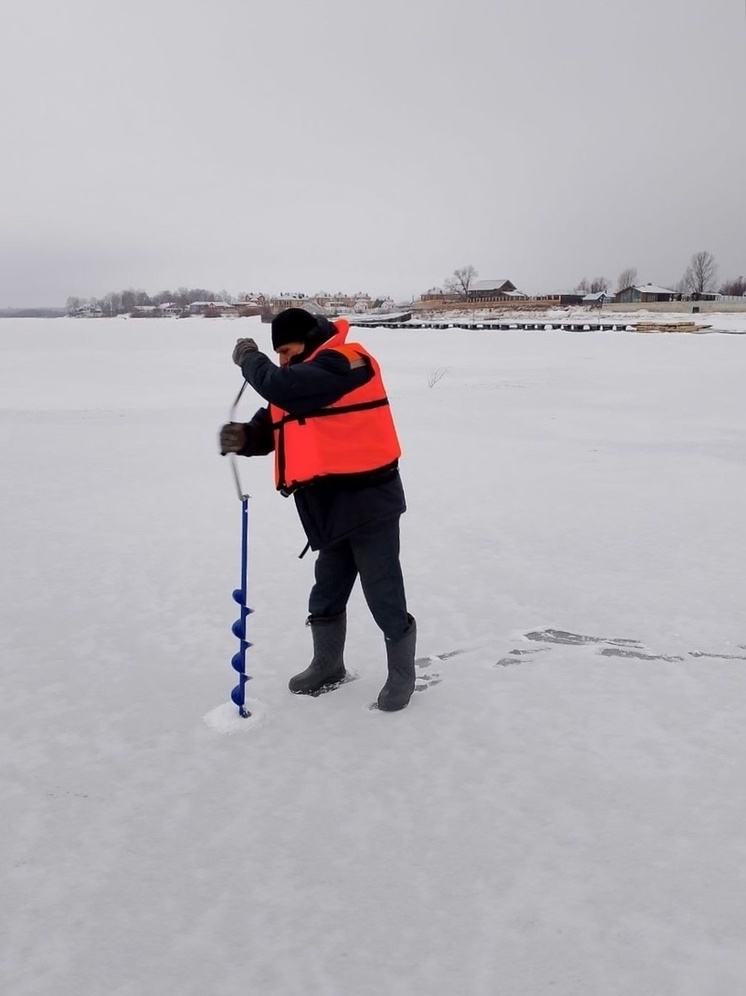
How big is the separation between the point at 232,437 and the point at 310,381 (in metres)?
0.51

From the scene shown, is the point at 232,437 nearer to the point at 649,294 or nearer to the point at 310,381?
the point at 310,381

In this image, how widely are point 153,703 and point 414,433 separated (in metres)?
8.56

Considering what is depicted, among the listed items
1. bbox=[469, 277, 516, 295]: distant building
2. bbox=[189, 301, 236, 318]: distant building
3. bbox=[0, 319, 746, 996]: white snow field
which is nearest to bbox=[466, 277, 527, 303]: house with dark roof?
bbox=[469, 277, 516, 295]: distant building

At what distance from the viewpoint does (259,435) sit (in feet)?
10.4

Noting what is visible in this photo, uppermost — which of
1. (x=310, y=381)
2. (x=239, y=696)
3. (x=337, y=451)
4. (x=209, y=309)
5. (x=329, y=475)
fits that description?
(x=209, y=309)

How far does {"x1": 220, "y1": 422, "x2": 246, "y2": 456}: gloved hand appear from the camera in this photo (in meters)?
3.02

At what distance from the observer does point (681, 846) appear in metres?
2.31

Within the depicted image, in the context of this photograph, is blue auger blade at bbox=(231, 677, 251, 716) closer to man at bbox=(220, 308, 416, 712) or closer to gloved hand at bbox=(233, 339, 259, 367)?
man at bbox=(220, 308, 416, 712)

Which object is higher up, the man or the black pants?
the man

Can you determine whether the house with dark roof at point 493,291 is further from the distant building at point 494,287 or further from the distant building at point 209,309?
the distant building at point 209,309

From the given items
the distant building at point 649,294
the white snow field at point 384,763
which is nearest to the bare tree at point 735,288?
the distant building at point 649,294

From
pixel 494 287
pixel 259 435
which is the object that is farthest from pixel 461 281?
pixel 259 435

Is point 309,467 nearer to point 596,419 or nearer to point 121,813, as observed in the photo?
point 121,813

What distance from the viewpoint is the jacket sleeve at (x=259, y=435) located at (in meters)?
3.14
